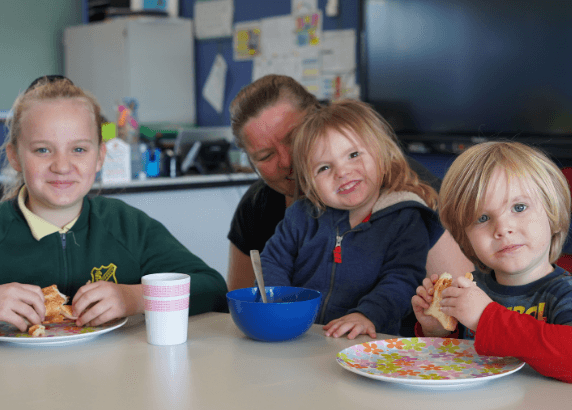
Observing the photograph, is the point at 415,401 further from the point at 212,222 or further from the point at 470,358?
the point at 212,222

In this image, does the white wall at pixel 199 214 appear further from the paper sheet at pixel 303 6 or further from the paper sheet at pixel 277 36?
the paper sheet at pixel 303 6

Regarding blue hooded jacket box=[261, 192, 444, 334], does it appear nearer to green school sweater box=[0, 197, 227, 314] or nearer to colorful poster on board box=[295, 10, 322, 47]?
green school sweater box=[0, 197, 227, 314]

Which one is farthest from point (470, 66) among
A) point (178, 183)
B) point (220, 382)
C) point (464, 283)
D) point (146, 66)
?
point (146, 66)

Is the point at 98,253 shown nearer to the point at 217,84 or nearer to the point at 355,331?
the point at 355,331

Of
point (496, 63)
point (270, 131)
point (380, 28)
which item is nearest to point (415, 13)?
point (380, 28)

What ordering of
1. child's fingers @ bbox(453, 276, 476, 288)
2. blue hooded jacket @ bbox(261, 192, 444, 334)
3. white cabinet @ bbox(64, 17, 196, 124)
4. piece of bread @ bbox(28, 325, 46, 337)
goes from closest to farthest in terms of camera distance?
1. child's fingers @ bbox(453, 276, 476, 288)
2. piece of bread @ bbox(28, 325, 46, 337)
3. blue hooded jacket @ bbox(261, 192, 444, 334)
4. white cabinet @ bbox(64, 17, 196, 124)

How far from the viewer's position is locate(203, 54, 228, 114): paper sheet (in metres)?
4.36

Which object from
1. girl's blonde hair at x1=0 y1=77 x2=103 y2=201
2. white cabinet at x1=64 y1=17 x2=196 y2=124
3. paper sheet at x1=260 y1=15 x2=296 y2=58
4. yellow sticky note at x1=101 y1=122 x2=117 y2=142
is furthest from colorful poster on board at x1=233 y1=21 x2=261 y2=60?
girl's blonde hair at x1=0 y1=77 x2=103 y2=201

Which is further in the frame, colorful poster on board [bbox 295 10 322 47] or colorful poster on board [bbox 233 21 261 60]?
colorful poster on board [bbox 233 21 261 60]

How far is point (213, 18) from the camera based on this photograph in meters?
4.37

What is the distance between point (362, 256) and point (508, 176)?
38 cm

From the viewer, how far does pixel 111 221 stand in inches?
54.5

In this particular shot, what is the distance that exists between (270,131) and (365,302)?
0.57 metres

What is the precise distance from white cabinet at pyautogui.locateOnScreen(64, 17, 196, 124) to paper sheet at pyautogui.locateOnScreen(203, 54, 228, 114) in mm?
187
